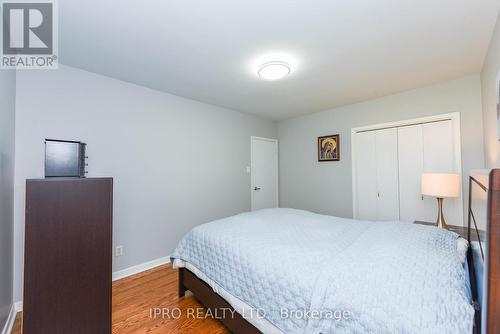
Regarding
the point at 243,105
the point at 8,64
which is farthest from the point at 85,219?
the point at 243,105

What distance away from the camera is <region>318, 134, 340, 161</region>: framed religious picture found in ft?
12.0

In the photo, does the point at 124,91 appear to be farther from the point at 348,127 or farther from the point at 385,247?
the point at 348,127

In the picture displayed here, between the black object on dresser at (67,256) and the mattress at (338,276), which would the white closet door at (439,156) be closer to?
the mattress at (338,276)

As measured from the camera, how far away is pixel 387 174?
3186 mm

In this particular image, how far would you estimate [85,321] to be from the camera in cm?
148

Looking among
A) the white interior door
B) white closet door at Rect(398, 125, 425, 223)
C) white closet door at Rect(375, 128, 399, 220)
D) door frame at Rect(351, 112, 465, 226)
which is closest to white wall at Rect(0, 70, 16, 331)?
the white interior door

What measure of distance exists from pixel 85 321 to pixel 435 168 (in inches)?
152

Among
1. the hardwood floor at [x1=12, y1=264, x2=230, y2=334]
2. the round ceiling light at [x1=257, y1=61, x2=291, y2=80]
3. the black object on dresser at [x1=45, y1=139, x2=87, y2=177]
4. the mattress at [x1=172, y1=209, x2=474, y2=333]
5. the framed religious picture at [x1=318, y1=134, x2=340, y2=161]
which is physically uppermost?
the round ceiling light at [x1=257, y1=61, x2=291, y2=80]

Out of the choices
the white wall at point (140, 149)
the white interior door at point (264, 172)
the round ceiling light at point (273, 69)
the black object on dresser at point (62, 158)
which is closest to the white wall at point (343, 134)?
the white interior door at point (264, 172)

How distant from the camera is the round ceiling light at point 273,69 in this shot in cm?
210

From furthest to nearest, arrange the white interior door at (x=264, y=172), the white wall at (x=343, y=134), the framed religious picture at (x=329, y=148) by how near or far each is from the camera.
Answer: the white interior door at (x=264, y=172) < the framed religious picture at (x=329, y=148) < the white wall at (x=343, y=134)

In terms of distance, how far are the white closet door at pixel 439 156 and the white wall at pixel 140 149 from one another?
8.95 ft

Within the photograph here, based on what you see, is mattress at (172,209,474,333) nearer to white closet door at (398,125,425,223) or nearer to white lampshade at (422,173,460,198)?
white lampshade at (422,173,460,198)

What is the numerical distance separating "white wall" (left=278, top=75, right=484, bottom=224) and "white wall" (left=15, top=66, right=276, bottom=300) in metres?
1.10
